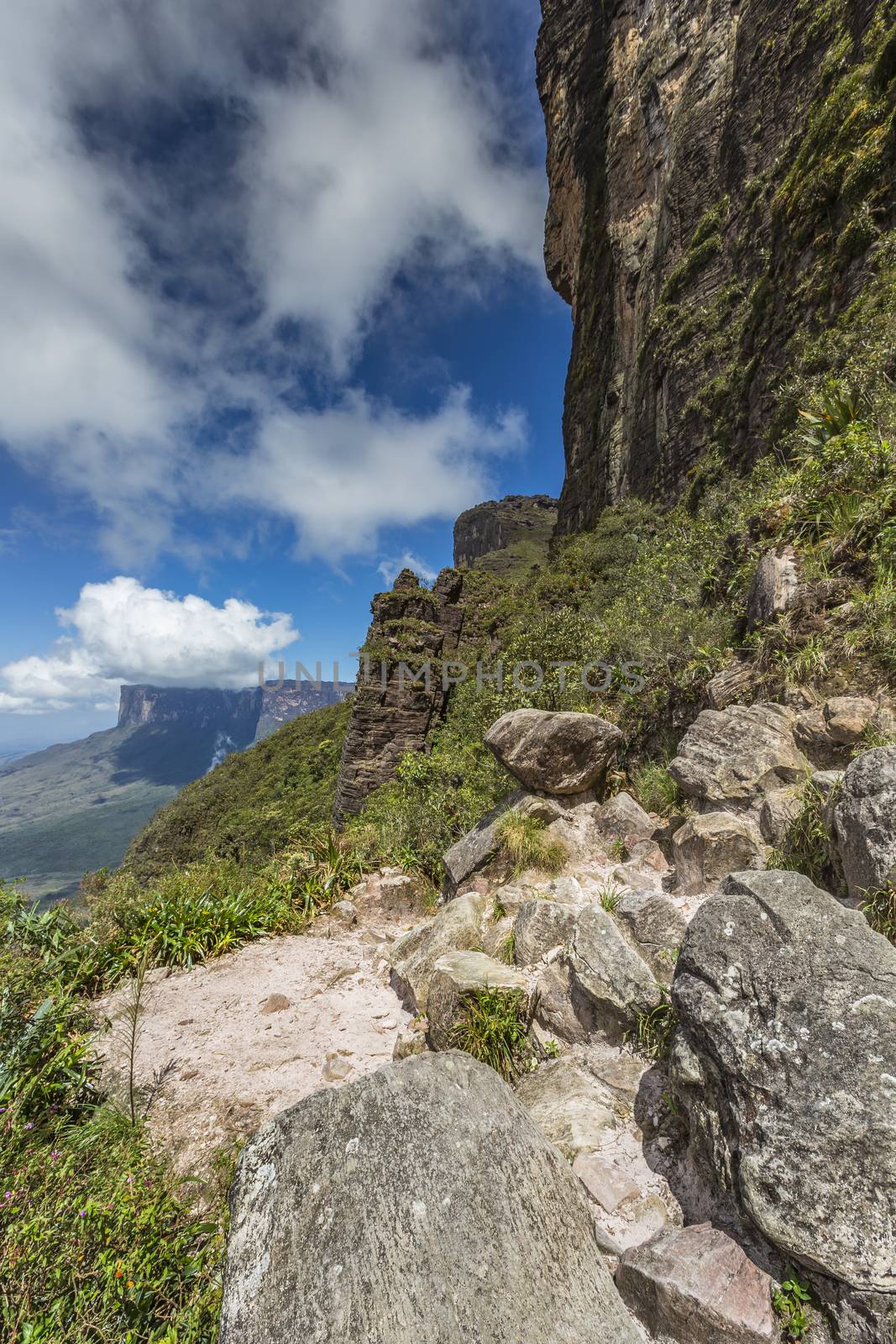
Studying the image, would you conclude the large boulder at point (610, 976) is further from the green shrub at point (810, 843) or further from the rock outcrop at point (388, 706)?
the rock outcrop at point (388, 706)

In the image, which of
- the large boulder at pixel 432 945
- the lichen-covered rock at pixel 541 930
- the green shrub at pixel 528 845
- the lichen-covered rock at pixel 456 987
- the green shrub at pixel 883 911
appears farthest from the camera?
the green shrub at pixel 528 845

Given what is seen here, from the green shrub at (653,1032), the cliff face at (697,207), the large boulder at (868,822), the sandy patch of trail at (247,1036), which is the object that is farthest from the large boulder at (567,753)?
the cliff face at (697,207)

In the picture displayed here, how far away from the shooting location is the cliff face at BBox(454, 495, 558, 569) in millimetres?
97625

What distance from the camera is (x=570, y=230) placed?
37.4 m

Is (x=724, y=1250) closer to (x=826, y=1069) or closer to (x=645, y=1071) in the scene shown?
(x=826, y=1069)

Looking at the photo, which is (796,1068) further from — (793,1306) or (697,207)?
(697,207)

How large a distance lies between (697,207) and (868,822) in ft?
96.8

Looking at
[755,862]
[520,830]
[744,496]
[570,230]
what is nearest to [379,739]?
[520,830]

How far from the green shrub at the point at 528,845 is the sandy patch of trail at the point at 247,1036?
2.10m

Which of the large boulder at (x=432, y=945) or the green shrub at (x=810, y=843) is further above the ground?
the green shrub at (x=810, y=843)

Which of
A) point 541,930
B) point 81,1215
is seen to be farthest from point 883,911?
point 81,1215

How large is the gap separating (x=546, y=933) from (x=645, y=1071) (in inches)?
59.3

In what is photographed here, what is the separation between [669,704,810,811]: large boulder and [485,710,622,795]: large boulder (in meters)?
1.40

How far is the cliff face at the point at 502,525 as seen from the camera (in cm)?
9762
